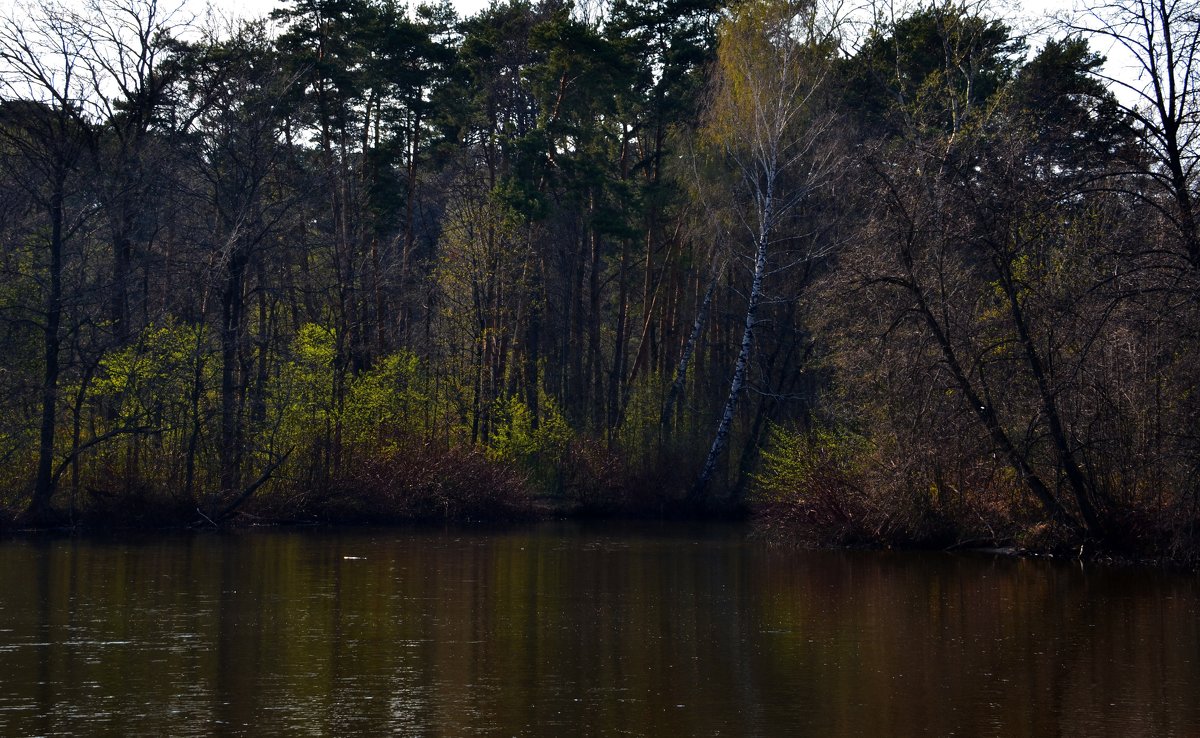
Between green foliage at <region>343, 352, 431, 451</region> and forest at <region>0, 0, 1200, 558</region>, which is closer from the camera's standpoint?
forest at <region>0, 0, 1200, 558</region>

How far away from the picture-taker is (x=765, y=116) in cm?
3456

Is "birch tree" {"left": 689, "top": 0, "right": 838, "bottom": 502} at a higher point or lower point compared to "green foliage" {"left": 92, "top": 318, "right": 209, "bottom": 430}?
higher

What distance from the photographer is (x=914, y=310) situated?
77.1 ft

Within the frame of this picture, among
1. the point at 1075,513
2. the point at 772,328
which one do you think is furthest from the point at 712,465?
the point at 1075,513

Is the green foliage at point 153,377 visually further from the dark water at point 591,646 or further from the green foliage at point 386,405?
the dark water at point 591,646

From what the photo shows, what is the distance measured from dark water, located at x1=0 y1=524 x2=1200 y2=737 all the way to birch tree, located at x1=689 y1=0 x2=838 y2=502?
39.0 feet

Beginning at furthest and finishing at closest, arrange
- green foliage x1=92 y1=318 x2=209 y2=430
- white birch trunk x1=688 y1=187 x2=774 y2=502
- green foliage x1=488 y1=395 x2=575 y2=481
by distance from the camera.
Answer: green foliage x1=488 y1=395 x2=575 y2=481 → white birch trunk x1=688 y1=187 x2=774 y2=502 → green foliage x1=92 y1=318 x2=209 y2=430

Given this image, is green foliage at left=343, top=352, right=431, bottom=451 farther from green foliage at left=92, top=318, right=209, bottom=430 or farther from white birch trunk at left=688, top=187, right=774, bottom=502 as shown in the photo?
white birch trunk at left=688, top=187, right=774, bottom=502

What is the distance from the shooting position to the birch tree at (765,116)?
34.1 meters

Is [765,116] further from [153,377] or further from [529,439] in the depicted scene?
[153,377]

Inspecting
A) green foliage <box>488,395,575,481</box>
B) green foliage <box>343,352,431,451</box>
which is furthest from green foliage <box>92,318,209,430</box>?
green foliage <box>488,395,575,481</box>

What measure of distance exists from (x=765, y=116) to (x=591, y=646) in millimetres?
22672

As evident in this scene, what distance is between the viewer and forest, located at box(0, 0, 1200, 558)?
22219 millimetres

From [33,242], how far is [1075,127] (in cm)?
2381
